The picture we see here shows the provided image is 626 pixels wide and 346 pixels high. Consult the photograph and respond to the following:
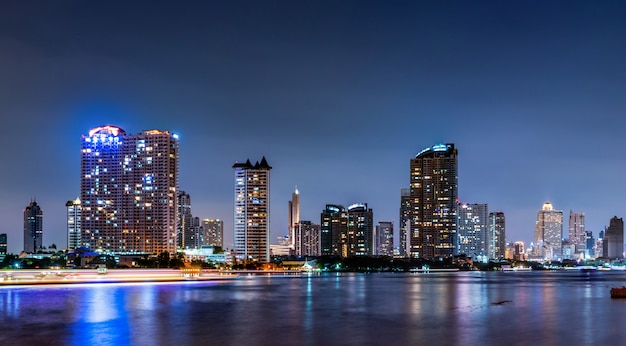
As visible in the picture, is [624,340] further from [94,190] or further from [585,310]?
[94,190]

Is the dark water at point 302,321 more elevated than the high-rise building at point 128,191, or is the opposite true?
the high-rise building at point 128,191

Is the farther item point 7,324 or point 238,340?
point 7,324

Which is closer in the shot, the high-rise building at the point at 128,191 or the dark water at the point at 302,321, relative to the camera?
the dark water at the point at 302,321

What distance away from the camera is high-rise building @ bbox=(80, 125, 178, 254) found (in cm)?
19138

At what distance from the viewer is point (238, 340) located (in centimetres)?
4044

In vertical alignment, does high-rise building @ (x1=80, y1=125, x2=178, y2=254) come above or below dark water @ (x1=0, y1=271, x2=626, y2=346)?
above

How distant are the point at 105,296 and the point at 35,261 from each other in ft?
357

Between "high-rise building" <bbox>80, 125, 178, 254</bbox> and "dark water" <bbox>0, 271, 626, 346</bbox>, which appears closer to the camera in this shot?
"dark water" <bbox>0, 271, 626, 346</bbox>

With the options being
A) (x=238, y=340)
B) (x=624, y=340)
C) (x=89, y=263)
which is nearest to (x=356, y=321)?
(x=238, y=340)

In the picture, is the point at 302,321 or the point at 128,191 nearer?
the point at 302,321

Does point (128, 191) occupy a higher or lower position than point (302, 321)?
higher

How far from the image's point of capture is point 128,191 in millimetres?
193250

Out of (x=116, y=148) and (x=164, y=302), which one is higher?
(x=116, y=148)

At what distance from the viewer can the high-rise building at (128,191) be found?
191375 millimetres
